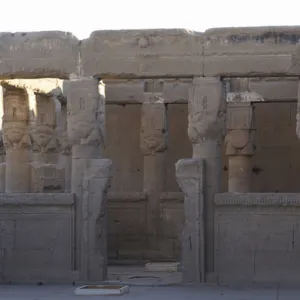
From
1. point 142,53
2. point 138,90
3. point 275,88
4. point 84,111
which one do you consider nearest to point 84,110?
point 84,111

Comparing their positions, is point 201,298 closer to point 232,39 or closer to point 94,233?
point 94,233

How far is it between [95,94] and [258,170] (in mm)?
7183

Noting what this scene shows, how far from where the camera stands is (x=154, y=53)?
1483 centimetres

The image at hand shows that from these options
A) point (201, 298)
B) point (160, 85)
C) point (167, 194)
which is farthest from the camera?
point (160, 85)

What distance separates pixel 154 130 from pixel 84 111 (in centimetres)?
474

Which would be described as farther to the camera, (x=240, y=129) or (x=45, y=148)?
(x=45, y=148)

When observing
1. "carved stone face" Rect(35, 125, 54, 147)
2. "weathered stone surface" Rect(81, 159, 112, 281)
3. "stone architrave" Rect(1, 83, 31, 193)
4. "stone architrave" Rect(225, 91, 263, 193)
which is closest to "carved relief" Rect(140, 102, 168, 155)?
"stone architrave" Rect(225, 91, 263, 193)

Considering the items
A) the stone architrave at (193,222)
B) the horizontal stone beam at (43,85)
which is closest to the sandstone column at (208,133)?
the stone architrave at (193,222)

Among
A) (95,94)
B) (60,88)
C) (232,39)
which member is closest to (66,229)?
(95,94)

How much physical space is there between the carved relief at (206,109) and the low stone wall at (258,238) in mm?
1062

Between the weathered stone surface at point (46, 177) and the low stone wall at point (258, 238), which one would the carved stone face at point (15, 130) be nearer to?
the weathered stone surface at point (46, 177)

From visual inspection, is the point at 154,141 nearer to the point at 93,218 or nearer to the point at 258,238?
the point at 93,218

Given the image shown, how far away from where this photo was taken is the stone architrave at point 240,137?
1969 cm

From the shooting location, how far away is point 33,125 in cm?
1911
